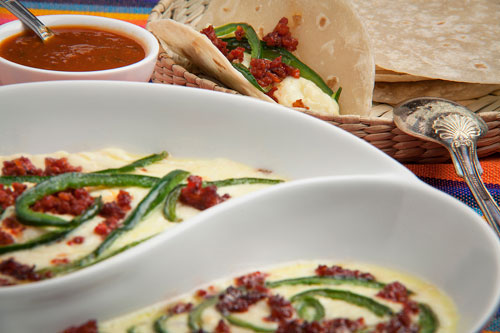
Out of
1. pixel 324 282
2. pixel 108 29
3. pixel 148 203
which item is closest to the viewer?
pixel 324 282

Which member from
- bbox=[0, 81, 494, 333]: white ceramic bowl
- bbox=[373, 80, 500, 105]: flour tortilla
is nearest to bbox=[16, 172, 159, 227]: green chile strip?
bbox=[0, 81, 494, 333]: white ceramic bowl

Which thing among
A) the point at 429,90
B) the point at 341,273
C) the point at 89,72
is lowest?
the point at 429,90

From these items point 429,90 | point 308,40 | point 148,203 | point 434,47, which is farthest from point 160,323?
point 434,47

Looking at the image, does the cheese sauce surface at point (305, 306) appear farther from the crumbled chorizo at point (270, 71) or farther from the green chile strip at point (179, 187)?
the crumbled chorizo at point (270, 71)

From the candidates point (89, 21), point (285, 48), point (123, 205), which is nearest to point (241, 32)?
point (285, 48)

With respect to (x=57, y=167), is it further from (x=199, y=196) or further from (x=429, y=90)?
(x=429, y=90)

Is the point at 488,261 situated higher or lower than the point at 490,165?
higher

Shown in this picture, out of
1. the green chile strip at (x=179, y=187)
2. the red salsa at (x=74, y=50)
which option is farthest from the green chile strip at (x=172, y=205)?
the red salsa at (x=74, y=50)

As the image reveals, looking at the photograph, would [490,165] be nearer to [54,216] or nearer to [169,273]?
[169,273]
